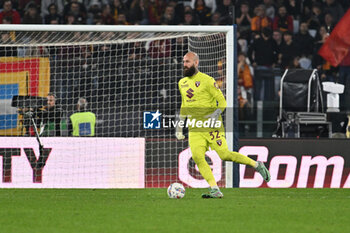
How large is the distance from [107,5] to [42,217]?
1182 cm

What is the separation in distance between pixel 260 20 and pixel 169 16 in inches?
87.4

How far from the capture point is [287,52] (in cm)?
1733

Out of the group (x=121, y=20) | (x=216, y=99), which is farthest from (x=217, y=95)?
(x=121, y=20)

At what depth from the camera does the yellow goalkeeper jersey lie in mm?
10031

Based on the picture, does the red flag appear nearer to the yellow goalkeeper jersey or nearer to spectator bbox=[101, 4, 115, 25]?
spectator bbox=[101, 4, 115, 25]

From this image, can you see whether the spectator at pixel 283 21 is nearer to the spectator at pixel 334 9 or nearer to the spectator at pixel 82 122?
the spectator at pixel 334 9

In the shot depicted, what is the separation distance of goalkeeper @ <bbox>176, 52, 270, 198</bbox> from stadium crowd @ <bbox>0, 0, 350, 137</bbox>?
6.58 m

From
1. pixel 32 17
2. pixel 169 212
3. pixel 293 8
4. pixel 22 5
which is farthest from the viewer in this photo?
pixel 293 8

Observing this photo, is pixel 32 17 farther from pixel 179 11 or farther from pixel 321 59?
pixel 321 59

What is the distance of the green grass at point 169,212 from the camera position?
658 cm

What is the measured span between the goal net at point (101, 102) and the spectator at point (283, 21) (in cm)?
397

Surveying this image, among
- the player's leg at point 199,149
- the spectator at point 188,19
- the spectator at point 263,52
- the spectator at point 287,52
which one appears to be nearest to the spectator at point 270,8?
the spectator at point 287,52

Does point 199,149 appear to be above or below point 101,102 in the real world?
below

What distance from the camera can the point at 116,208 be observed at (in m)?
8.34
